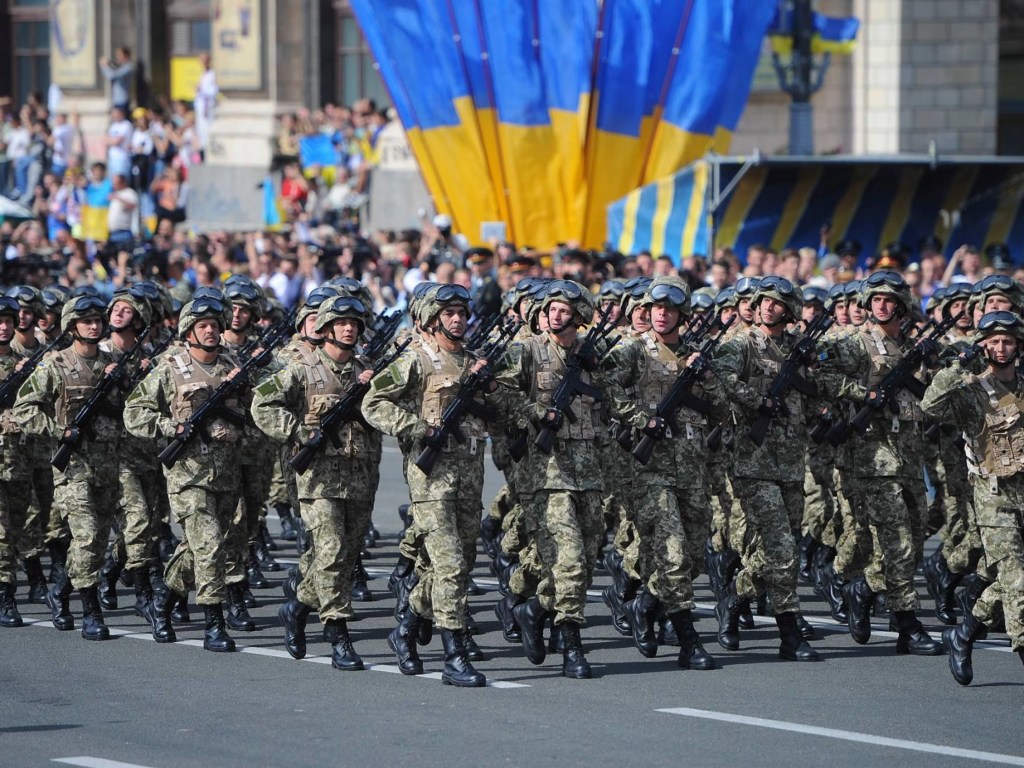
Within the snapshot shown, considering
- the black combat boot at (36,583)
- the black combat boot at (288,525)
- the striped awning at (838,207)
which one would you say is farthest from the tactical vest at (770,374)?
the striped awning at (838,207)

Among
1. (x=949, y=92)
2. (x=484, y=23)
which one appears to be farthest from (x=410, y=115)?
(x=949, y=92)

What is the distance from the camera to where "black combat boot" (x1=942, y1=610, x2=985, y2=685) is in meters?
10.2

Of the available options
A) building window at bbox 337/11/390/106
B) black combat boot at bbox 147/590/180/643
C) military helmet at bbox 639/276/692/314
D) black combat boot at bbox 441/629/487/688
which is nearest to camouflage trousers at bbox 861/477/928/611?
military helmet at bbox 639/276/692/314

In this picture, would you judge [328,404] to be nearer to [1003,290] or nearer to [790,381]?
[790,381]

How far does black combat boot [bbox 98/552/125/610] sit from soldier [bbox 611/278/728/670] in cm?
341

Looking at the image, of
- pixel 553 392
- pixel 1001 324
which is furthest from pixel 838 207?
pixel 1001 324

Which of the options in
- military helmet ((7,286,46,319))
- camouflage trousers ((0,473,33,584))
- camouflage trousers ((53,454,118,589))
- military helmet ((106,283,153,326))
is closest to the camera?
camouflage trousers ((53,454,118,589))

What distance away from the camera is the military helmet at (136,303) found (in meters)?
12.8

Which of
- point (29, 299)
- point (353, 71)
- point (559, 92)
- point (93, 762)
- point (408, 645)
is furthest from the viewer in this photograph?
point (353, 71)

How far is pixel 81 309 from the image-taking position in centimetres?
1255

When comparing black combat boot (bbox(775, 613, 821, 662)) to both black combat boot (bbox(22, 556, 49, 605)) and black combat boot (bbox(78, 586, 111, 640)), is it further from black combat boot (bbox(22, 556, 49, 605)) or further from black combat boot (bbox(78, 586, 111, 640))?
black combat boot (bbox(22, 556, 49, 605))

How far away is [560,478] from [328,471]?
1.21 meters

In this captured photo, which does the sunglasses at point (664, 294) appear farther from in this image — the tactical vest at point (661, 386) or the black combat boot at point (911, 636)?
the black combat boot at point (911, 636)

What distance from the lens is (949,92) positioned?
2859 centimetres
